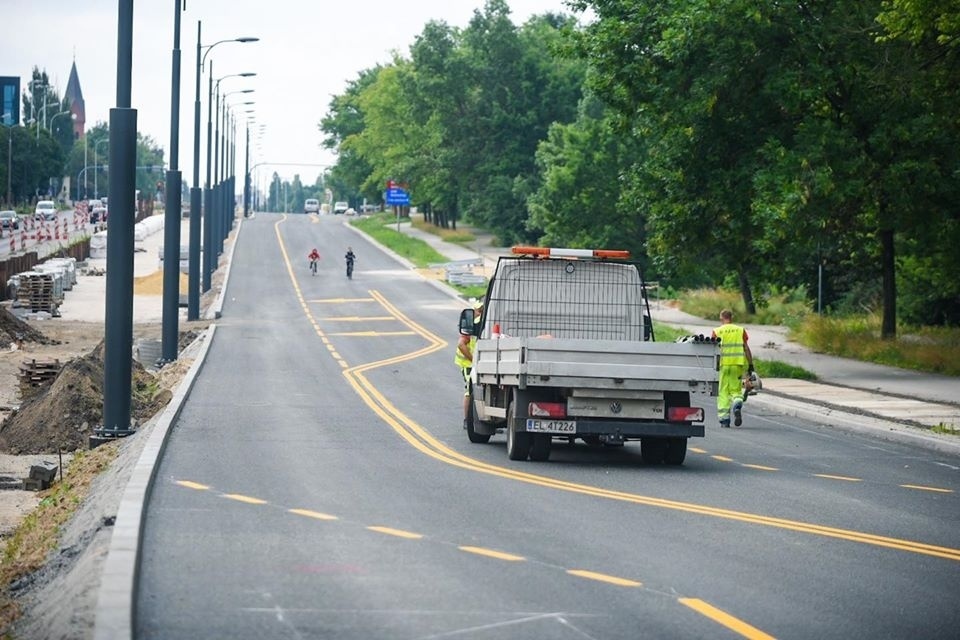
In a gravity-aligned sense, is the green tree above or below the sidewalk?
above

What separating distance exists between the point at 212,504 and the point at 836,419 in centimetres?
1374

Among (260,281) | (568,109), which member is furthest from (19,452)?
(568,109)

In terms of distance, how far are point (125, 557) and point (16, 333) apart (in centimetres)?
3631

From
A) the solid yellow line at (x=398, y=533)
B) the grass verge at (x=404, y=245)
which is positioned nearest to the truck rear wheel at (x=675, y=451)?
the solid yellow line at (x=398, y=533)

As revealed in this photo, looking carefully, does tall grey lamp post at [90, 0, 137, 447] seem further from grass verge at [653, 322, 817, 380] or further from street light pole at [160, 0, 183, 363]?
grass verge at [653, 322, 817, 380]

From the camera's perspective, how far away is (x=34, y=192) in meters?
161

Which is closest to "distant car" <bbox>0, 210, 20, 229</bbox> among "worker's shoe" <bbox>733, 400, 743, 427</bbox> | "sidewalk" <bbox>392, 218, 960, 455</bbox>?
"sidewalk" <bbox>392, 218, 960, 455</bbox>

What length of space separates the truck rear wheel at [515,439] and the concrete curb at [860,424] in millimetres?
6258

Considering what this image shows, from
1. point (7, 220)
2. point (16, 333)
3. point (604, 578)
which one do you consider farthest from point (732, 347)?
point (7, 220)

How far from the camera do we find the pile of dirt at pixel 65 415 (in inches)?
922

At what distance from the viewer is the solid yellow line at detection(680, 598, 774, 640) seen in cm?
926

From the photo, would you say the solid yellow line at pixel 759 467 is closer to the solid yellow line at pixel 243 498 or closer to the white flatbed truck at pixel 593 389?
the white flatbed truck at pixel 593 389

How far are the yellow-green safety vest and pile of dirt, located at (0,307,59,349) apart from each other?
25786 millimetres

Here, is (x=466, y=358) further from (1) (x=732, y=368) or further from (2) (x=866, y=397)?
(2) (x=866, y=397)
